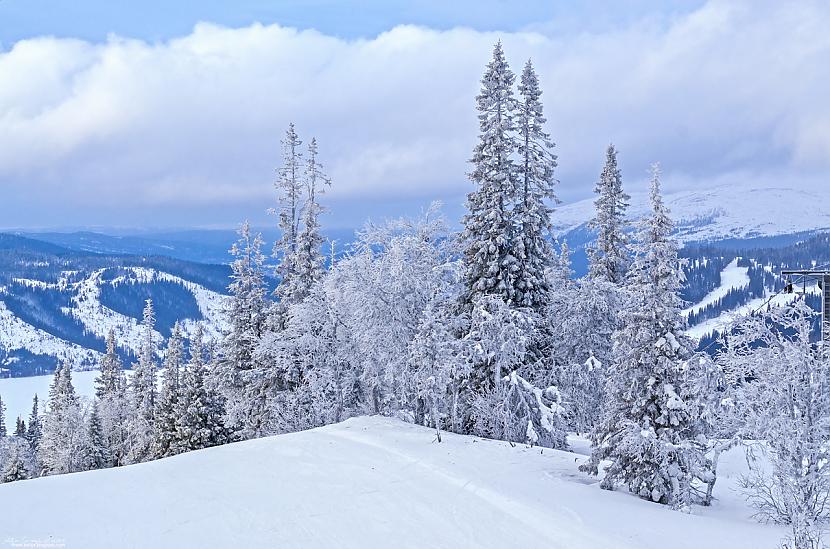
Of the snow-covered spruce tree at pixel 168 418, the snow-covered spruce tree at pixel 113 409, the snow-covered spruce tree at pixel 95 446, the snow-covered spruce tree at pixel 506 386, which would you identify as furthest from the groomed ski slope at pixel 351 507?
the snow-covered spruce tree at pixel 113 409

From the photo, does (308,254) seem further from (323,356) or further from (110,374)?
(110,374)

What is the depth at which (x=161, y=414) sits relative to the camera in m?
36.5

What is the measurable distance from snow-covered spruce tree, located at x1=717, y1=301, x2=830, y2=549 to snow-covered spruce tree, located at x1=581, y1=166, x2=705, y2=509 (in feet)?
7.75

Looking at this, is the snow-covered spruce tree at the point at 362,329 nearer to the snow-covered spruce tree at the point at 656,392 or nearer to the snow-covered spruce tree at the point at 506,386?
the snow-covered spruce tree at the point at 506,386

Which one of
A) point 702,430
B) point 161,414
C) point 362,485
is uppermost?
point 702,430

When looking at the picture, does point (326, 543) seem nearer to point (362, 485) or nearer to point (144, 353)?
point (362, 485)

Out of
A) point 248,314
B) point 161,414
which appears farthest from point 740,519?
point 161,414

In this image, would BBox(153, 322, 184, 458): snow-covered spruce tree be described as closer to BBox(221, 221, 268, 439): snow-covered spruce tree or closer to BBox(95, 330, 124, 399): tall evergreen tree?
BBox(221, 221, 268, 439): snow-covered spruce tree

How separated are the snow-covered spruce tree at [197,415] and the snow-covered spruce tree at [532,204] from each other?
21.4 m

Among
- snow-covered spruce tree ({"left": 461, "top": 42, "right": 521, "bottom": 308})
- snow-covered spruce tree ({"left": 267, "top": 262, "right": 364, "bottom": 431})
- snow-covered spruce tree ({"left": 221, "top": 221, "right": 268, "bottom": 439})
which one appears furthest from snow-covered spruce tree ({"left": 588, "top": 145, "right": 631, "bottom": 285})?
snow-covered spruce tree ({"left": 221, "top": 221, "right": 268, "bottom": 439})

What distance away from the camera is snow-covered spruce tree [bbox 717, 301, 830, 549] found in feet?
35.3

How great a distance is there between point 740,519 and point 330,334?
57.8ft

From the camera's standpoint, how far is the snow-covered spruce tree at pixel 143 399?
42.3m

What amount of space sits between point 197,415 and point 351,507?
82.6 ft
